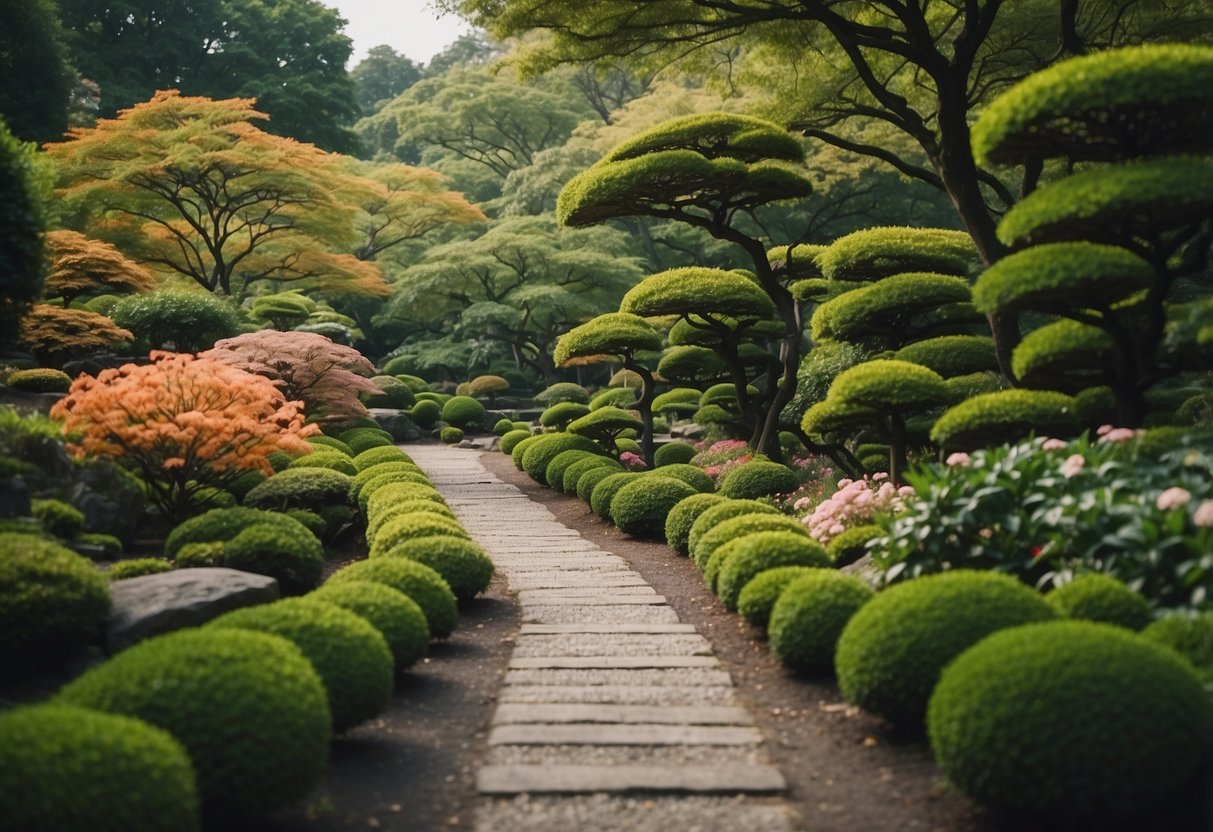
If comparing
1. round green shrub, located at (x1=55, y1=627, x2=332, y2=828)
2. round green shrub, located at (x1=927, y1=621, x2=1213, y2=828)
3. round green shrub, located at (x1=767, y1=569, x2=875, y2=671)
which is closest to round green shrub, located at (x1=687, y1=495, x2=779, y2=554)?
round green shrub, located at (x1=767, y1=569, x2=875, y2=671)

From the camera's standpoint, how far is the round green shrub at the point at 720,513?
9.80 metres

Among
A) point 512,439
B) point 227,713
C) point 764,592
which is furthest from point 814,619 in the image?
point 512,439

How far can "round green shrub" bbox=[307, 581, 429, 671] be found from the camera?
6.12 meters

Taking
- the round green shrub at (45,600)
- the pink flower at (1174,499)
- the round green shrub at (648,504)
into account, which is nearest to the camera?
the pink flower at (1174,499)

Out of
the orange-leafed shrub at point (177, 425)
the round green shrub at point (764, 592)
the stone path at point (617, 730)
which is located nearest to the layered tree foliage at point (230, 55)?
the orange-leafed shrub at point (177, 425)

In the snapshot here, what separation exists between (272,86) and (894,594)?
3244cm

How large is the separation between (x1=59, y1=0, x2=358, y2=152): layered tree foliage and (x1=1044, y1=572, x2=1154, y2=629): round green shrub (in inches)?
1172

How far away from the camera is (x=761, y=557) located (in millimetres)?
7867

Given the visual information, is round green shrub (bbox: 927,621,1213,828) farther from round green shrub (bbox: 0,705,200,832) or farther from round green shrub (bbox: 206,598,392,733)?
round green shrub (bbox: 0,705,200,832)

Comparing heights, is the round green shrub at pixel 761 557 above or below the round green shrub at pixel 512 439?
above

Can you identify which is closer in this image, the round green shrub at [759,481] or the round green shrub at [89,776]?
the round green shrub at [89,776]

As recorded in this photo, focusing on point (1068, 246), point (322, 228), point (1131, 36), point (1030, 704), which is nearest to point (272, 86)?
point (322, 228)

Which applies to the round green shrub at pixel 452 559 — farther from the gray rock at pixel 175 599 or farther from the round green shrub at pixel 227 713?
the round green shrub at pixel 227 713

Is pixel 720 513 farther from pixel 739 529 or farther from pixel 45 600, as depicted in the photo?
pixel 45 600
